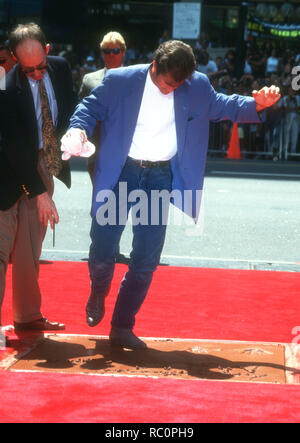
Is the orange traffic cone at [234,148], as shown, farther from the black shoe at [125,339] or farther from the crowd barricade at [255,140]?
the black shoe at [125,339]

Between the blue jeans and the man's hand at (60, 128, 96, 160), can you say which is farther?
the blue jeans

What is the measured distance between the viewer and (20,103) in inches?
197

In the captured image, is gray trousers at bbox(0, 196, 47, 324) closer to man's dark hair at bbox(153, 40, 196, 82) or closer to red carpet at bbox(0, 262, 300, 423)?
red carpet at bbox(0, 262, 300, 423)

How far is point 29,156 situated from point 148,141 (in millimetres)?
725

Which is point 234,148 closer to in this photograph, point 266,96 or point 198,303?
point 198,303

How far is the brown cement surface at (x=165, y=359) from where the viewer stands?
4.61 metres

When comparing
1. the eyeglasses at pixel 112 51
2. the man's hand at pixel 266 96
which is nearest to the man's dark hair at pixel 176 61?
the man's hand at pixel 266 96

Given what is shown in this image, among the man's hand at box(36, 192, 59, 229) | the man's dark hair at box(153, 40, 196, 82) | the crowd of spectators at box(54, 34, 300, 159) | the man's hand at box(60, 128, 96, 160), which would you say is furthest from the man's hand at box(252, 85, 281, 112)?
the crowd of spectators at box(54, 34, 300, 159)

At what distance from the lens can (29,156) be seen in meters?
5.04

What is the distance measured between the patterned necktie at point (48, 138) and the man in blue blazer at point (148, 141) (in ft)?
1.15

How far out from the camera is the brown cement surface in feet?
15.1

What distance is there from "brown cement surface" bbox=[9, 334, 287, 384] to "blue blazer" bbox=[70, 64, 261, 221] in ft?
2.70

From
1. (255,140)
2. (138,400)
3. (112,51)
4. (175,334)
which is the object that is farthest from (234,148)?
(138,400)
